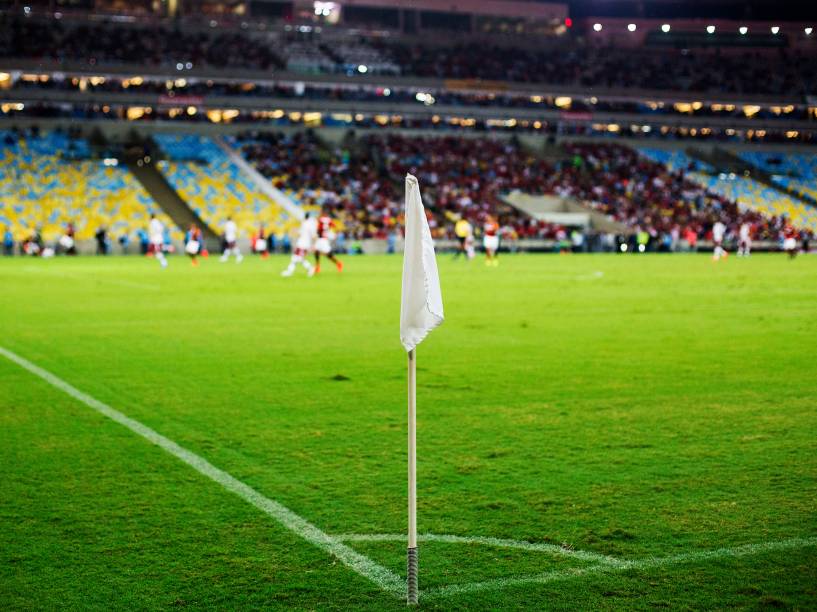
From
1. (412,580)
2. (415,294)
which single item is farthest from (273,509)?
(415,294)

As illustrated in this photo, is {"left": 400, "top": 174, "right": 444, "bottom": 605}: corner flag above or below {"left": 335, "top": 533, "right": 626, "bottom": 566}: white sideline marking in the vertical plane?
above

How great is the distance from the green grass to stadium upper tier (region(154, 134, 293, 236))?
33.7m

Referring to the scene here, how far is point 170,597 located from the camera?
165 inches

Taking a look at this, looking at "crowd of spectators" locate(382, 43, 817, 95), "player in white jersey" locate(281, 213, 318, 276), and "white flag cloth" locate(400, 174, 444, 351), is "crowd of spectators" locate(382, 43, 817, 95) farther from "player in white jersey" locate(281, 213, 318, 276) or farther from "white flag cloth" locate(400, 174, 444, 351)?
"white flag cloth" locate(400, 174, 444, 351)

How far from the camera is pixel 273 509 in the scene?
5.47 m

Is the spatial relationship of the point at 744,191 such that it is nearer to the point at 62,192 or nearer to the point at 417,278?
the point at 62,192

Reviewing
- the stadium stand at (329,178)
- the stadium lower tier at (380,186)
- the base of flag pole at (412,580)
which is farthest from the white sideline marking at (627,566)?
the stadium stand at (329,178)

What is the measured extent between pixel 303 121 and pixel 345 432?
56.1 metres

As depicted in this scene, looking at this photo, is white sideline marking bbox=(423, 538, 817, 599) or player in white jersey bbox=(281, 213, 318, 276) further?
player in white jersey bbox=(281, 213, 318, 276)

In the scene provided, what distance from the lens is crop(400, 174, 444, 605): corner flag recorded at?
4.01 metres

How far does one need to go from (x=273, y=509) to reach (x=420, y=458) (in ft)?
4.74

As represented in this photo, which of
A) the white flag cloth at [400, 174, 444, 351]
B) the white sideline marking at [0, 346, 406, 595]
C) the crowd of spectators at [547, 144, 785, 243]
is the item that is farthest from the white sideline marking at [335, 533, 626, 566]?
the crowd of spectators at [547, 144, 785, 243]

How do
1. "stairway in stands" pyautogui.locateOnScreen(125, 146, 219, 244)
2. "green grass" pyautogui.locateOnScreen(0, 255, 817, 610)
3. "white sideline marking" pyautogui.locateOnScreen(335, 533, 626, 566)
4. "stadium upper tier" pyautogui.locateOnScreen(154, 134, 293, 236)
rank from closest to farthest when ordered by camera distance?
"green grass" pyautogui.locateOnScreen(0, 255, 817, 610) → "white sideline marking" pyautogui.locateOnScreen(335, 533, 626, 566) → "stairway in stands" pyautogui.locateOnScreen(125, 146, 219, 244) → "stadium upper tier" pyautogui.locateOnScreen(154, 134, 293, 236)

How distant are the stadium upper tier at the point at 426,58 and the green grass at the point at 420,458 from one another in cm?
4739
